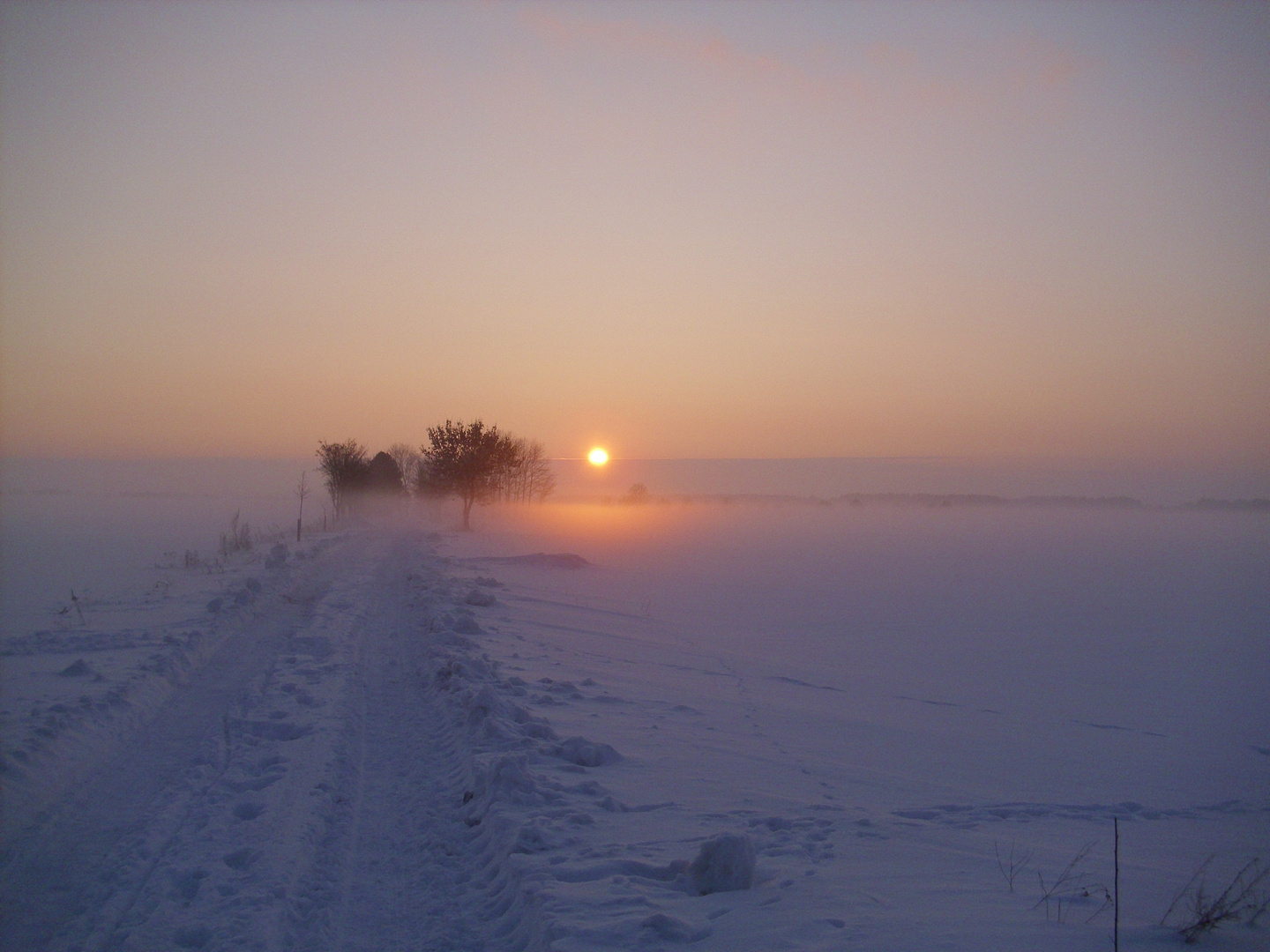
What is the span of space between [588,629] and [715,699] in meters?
5.56

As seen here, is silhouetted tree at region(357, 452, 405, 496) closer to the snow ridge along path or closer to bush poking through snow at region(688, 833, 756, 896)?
the snow ridge along path

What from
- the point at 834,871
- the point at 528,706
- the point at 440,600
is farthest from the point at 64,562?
the point at 834,871

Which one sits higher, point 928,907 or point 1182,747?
point 928,907

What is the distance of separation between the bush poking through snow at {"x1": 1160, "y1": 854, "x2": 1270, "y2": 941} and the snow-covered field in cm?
14

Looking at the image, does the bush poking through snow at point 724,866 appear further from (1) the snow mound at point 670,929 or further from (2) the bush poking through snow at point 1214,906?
(2) the bush poking through snow at point 1214,906

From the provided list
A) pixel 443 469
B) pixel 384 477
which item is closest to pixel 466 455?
pixel 443 469

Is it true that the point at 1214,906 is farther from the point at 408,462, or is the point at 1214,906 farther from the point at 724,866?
the point at 408,462

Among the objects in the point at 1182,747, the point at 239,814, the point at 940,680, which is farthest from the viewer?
the point at 940,680

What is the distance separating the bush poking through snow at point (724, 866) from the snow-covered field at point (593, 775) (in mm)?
17

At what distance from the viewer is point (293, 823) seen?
5.74 metres

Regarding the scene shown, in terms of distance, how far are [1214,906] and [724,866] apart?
2830 millimetres

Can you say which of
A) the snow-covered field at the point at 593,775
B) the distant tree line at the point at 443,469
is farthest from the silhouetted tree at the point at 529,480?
the snow-covered field at the point at 593,775

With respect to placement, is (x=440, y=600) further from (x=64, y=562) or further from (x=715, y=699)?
(x=64, y=562)

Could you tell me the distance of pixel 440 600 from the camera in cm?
1734
